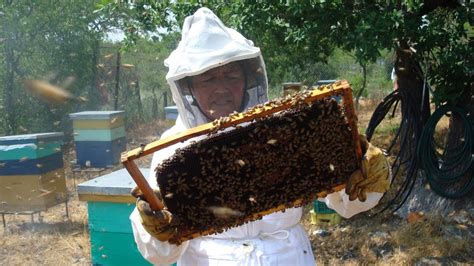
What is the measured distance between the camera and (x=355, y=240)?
158 inches

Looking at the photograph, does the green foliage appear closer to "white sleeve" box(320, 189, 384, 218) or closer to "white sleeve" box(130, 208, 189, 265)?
"white sleeve" box(130, 208, 189, 265)

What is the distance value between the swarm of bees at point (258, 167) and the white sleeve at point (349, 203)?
6.4 inches

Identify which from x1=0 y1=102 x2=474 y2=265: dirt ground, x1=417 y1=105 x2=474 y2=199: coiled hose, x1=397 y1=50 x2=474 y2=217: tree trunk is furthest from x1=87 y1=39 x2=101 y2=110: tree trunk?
x1=417 y1=105 x2=474 y2=199: coiled hose

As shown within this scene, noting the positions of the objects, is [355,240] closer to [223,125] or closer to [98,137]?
[223,125]

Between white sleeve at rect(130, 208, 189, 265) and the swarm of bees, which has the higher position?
the swarm of bees

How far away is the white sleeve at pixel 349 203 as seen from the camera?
4.54 feet

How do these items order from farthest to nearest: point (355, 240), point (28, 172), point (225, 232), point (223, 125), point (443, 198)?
point (28, 172) → point (443, 198) → point (355, 240) → point (225, 232) → point (223, 125)

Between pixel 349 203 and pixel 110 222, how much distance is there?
5.54ft

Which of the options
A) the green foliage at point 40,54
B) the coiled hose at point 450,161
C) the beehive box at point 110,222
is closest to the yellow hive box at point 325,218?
the coiled hose at point 450,161

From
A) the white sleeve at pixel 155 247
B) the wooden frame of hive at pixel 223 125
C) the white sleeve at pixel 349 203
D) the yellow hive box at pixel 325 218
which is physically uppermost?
the wooden frame of hive at pixel 223 125

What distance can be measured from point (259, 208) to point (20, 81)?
8098 mm

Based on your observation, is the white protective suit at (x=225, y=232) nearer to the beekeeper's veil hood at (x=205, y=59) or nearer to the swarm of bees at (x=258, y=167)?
the beekeeper's veil hood at (x=205, y=59)

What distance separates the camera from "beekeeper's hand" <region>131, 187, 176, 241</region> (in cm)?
119

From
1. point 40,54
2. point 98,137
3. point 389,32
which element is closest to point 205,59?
point 389,32
